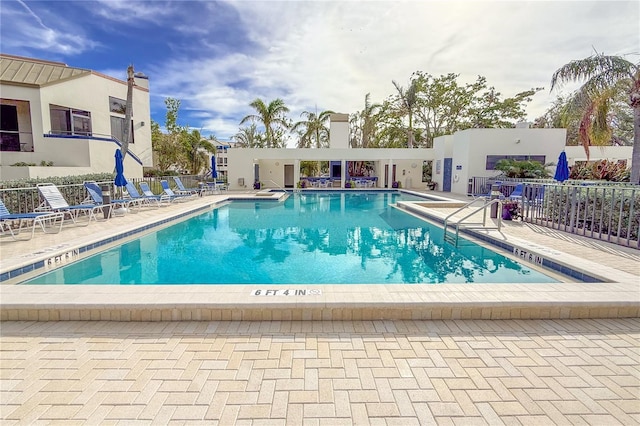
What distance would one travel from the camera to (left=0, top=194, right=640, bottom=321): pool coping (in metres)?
3.31

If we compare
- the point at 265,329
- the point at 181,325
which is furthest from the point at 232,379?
the point at 181,325

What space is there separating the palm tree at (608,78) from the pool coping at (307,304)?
883 cm

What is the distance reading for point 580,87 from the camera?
10344mm

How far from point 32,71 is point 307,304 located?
20.0 m

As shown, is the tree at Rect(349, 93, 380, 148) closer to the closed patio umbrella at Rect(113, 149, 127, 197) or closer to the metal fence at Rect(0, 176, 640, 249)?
the metal fence at Rect(0, 176, 640, 249)

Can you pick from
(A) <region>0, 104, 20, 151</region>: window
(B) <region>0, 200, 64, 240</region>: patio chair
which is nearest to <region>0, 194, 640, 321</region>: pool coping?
(B) <region>0, 200, 64, 240</region>: patio chair

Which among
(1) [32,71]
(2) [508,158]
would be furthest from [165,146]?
(2) [508,158]

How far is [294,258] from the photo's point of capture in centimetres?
669

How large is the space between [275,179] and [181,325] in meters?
22.3

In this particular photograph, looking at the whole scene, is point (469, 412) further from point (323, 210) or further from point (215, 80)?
point (215, 80)

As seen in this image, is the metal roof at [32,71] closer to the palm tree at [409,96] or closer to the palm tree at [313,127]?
the palm tree at [313,127]

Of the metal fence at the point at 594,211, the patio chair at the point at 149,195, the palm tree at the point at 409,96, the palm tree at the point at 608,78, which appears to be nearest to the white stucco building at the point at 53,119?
the patio chair at the point at 149,195

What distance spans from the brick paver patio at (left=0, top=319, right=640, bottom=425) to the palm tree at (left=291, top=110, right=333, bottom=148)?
26425mm

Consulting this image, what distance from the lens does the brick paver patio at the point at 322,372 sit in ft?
6.62
